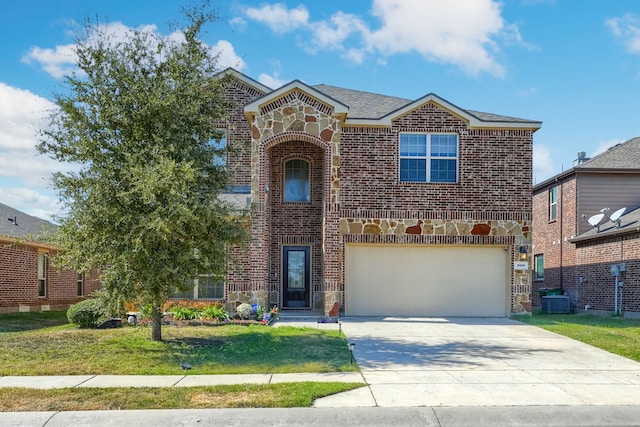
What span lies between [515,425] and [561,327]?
9468 millimetres

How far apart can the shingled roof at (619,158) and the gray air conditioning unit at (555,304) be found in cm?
521

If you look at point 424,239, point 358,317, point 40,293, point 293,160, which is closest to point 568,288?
point 424,239

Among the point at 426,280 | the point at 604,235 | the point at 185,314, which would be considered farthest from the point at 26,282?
the point at 604,235

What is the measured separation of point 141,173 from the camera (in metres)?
10.4

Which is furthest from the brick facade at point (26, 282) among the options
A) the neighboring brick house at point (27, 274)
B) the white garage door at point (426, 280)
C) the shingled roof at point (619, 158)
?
the shingled roof at point (619, 158)

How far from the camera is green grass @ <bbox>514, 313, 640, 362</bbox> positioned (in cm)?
1181

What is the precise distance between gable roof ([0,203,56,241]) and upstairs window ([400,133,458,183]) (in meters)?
12.3

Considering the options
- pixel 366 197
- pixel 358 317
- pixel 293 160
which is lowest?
pixel 358 317

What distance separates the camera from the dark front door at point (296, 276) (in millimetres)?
18484

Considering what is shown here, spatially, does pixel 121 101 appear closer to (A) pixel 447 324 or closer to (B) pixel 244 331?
(B) pixel 244 331

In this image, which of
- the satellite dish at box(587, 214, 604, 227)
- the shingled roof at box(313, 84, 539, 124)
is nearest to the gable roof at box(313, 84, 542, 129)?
the shingled roof at box(313, 84, 539, 124)

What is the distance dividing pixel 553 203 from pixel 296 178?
12490mm

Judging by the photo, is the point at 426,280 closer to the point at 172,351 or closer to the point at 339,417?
the point at 172,351

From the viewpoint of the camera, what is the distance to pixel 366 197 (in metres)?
17.7
